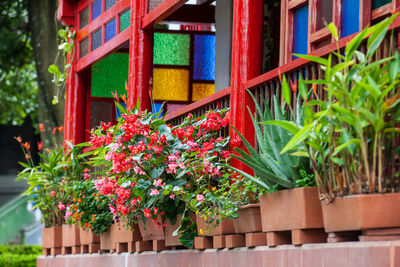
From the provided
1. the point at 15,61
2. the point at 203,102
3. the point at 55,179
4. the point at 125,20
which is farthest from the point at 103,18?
the point at 15,61

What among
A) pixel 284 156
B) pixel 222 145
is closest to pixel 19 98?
pixel 222 145

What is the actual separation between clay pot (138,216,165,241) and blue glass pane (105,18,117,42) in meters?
3.23

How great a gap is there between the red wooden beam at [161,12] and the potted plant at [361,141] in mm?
3574

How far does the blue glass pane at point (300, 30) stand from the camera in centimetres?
673

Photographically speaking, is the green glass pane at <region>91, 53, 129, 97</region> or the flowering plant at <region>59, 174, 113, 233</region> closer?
the flowering plant at <region>59, 174, 113, 233</region>

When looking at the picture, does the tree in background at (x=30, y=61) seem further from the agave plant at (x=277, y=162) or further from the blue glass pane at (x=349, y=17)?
the agave plant at (x=277, y=162)

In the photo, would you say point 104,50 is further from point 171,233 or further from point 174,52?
point 171,233

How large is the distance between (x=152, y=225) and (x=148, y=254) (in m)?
0.37

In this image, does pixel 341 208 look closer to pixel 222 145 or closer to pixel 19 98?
pixel 222 145

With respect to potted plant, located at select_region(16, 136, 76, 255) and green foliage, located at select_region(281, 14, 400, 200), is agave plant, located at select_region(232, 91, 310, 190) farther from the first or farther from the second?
potted plant, located at select_region(16, 136, 76, 255)

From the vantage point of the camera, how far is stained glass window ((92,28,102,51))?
10.9m

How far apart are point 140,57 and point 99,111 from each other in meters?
2.74

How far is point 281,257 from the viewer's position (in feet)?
17.4

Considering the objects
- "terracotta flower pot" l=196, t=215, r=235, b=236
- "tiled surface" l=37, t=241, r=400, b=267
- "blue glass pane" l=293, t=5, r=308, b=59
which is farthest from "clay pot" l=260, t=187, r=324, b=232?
"blue glass pane" l=293, t=5, r=308, b=59
